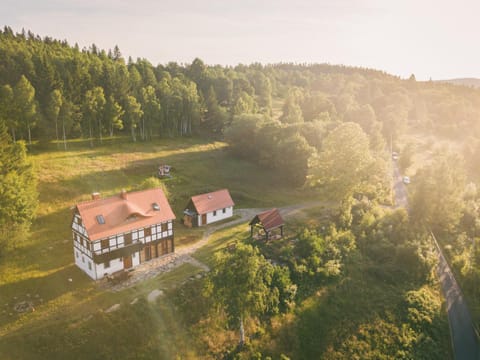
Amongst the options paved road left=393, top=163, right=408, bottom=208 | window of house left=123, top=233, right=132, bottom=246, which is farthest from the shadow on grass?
paved road left=393, top=163, right=408, bottom=208

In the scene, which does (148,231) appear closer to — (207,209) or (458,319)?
(207,209)

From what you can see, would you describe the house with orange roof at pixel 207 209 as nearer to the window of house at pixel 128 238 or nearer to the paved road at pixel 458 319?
the window of house at pixel 128 238

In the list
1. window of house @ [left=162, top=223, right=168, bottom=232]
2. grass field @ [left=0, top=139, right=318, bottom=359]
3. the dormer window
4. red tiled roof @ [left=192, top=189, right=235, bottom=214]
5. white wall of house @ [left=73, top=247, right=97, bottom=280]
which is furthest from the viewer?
red tiled roof @ [left=192, top=189, right=235, bottom=214]

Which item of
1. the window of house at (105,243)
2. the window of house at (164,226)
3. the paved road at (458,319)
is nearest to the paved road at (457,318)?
the paved road at (458,319)

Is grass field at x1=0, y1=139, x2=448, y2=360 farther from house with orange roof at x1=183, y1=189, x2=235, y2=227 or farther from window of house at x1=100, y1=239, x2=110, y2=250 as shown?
window of house at x1=100, y1=239, x2=110, y2=250

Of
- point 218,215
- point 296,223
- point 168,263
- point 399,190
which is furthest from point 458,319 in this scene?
point 399,190

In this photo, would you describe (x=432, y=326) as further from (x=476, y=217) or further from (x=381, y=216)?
(x=476, y=217)

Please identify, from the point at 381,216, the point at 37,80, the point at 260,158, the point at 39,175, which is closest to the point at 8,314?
the point at 39,175

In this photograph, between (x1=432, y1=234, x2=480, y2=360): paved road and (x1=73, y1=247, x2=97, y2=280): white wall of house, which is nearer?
(x1=432, y1=234, x2=480, y2=360): paved road
